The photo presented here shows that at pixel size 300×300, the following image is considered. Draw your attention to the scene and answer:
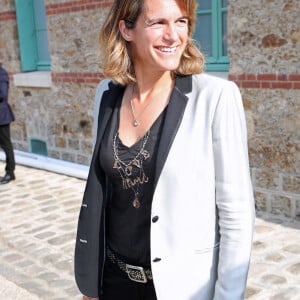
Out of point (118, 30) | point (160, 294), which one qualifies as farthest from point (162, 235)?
point (118, 30)

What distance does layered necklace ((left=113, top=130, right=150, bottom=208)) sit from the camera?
1903mm

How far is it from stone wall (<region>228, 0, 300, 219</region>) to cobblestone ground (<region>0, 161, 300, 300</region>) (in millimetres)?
352

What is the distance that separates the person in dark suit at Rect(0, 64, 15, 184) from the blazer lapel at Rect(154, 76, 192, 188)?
18.7 ft

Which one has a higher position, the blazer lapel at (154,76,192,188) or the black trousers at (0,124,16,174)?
the blazer lapel at (154,76,192,188)

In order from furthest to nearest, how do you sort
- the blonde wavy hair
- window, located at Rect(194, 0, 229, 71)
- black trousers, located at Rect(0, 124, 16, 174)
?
black trousers, located at Rect(0, 124, 16, 174)
window, located at Rect(194, 0, 229, 71)
the blonde wavy hair

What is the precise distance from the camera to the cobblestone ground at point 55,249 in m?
4.00

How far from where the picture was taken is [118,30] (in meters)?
2.07

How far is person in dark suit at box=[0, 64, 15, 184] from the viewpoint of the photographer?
7164 millimetres

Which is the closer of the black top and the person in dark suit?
the black top

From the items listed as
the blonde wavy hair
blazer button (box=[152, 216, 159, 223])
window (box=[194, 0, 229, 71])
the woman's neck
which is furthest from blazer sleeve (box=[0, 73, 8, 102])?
blazer button (box=[152, 216, 159, 223])

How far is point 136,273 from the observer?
77.8 inches

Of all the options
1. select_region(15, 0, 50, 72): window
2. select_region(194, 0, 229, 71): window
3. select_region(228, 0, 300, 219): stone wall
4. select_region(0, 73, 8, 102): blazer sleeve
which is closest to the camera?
select_region(228, 0, 300, 219): stone wall

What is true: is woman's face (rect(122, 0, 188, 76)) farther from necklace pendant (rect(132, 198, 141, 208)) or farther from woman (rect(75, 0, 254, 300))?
Result: necklace pendant (rect(132, 198, 141, 208))

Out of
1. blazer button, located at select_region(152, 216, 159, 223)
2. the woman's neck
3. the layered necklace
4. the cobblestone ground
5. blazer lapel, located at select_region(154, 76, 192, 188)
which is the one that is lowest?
the cobblestone ground
